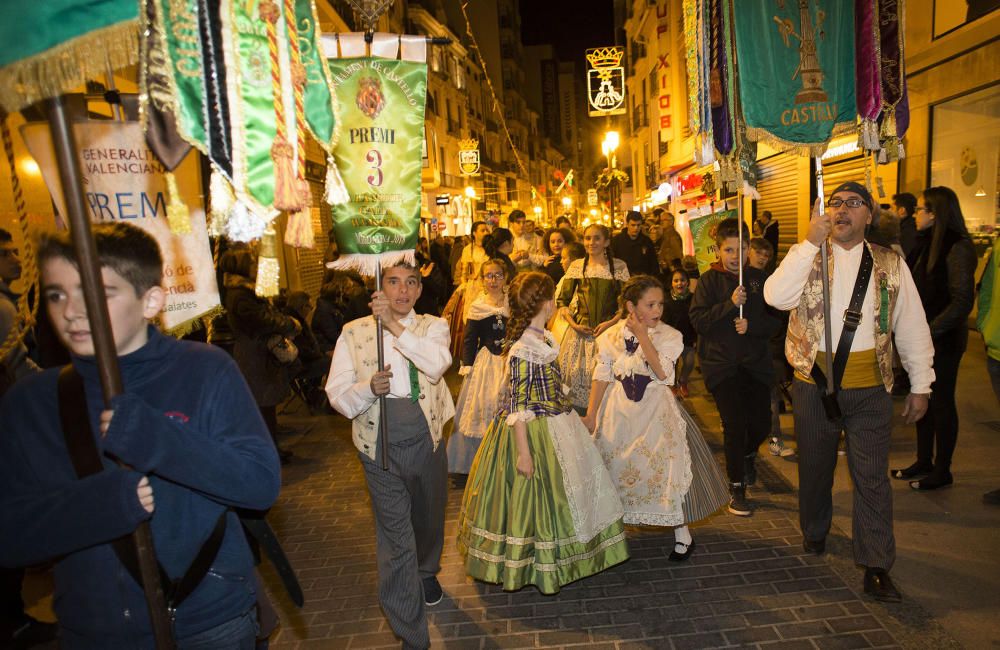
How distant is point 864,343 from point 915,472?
2233 mm

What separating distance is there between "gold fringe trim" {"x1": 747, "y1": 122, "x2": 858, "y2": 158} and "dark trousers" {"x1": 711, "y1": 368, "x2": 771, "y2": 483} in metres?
1.73

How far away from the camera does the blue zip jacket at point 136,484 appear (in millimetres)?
1613

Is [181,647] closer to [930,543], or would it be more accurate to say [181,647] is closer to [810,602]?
[810,602]

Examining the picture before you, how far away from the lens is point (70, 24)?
158 centimetres

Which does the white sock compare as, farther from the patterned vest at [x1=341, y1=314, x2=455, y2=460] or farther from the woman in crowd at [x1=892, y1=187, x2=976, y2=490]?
the woman in crowd at [x1=892, y1=187, x2=976, y2=490]

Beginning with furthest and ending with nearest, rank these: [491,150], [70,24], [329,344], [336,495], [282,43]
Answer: [491,150] < [329,344] < [336,495] < [282,43] < [70,24]

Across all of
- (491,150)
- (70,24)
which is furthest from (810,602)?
(491,150)

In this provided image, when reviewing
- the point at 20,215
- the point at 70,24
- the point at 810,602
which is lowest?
the point at 810,602

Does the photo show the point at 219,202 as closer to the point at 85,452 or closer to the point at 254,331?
the point at 85,452

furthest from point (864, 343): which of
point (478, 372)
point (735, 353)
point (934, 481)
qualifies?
point (478, 372)

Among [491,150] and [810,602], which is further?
[491,150]

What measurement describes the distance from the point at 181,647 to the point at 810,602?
11.0 ft

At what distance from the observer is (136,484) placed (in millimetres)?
1615

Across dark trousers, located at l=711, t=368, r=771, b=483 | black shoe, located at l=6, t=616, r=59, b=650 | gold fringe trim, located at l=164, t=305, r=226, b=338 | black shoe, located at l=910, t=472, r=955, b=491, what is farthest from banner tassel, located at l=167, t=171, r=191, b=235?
black shoe, located at l=910, t=472, r=955, b=491
